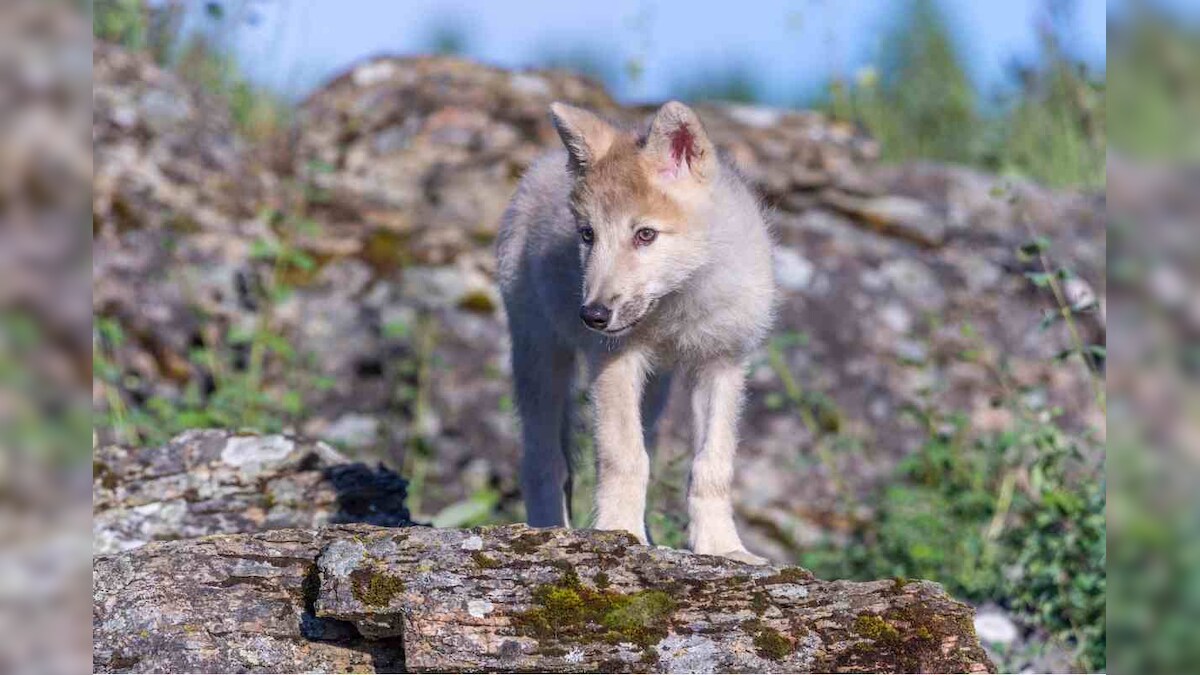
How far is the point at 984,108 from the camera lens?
10914mm

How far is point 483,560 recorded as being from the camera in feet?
10.5

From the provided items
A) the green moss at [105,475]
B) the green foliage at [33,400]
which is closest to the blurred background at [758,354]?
the green moss at [105,475]

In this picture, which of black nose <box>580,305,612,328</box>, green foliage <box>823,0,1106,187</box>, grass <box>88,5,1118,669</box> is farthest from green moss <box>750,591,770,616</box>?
green foliage <box>823,0,1106,187</box>

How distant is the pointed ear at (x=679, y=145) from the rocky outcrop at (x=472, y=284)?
7.77 ft

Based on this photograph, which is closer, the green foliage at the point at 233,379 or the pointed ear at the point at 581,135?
the pointed ear at the point at 581,135

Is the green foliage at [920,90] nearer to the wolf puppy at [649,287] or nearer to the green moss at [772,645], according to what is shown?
the wolf puppy at [649,287]

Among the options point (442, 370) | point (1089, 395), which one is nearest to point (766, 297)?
point (442, 370)

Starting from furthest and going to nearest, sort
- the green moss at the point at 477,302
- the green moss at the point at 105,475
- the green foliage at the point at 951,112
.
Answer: the green foliage at the point at 951,112 < the green moss at the point at 477,302 < the green moss at the point at 105,475

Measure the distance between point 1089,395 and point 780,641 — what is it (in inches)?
210

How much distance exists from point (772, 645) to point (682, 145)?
1.97m

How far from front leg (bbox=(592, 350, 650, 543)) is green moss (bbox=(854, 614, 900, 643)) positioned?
1186 mm

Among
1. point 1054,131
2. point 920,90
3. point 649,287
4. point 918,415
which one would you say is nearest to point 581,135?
point 649,287

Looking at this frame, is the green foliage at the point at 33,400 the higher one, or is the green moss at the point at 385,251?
the green moss at the point at 385,251

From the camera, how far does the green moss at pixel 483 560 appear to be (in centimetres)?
317
